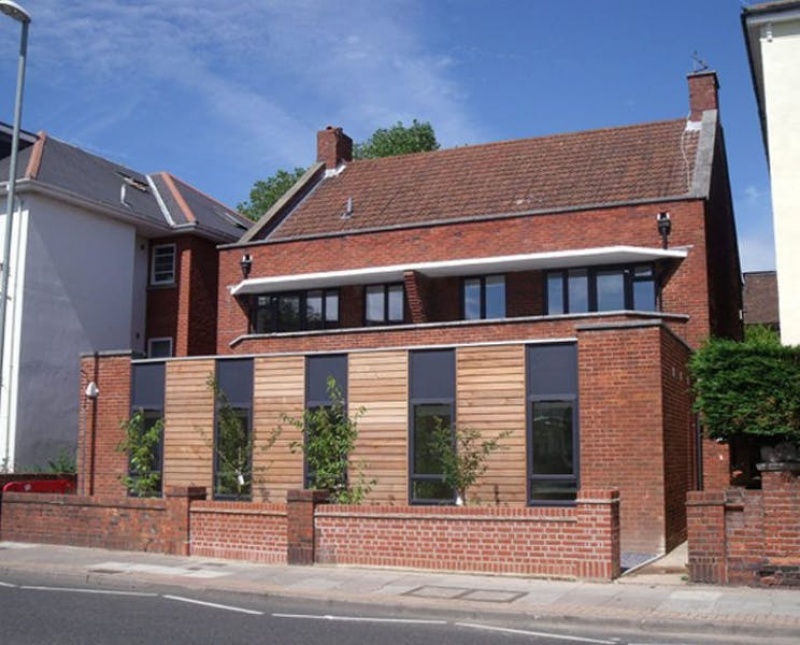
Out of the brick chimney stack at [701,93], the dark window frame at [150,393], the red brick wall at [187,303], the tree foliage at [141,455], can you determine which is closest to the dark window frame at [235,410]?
the tree foliage at [141,455]

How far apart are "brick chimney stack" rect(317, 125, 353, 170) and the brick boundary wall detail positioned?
2101 centimetres

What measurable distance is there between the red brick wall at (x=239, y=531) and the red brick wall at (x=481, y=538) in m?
0.80

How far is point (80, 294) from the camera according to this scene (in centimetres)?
2841

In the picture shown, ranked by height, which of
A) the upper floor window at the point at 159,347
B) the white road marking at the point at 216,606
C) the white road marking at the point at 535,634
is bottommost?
the white road marking at the point at 535,634

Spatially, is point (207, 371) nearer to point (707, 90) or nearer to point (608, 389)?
point (608, 389)

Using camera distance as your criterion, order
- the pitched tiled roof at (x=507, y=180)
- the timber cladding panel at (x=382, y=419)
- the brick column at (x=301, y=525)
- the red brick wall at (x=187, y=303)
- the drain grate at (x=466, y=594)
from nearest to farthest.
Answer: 1. the drain grate at (x=466, y=594)
2. the brick column at (x=301, y=525)
3. the timber cladding panel at (x=382, y=419)
4. the pitched tiled roof at (x=507, y=180)
5. the red brick wall at (x=187, y=303)

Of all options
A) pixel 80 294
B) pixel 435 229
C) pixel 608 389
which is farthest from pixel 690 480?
pixel 80 294

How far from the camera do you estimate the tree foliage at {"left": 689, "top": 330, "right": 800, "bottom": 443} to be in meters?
13.7

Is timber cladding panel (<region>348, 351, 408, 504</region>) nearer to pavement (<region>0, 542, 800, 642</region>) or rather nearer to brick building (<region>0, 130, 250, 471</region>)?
pavement (<region>0, 542, 800, 642</region>)

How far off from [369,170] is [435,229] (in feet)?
21.0

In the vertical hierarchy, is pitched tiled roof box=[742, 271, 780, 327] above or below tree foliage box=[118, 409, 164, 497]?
above

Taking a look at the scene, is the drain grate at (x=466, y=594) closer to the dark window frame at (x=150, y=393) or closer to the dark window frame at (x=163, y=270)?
the dark window frame at (x=150, y=393)

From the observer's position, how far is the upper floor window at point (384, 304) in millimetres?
24712

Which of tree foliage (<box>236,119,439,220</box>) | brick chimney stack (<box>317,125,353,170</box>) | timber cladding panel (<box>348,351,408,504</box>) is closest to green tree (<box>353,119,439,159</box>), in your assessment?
tree foliage (<box>236,119,439,220</box>)
